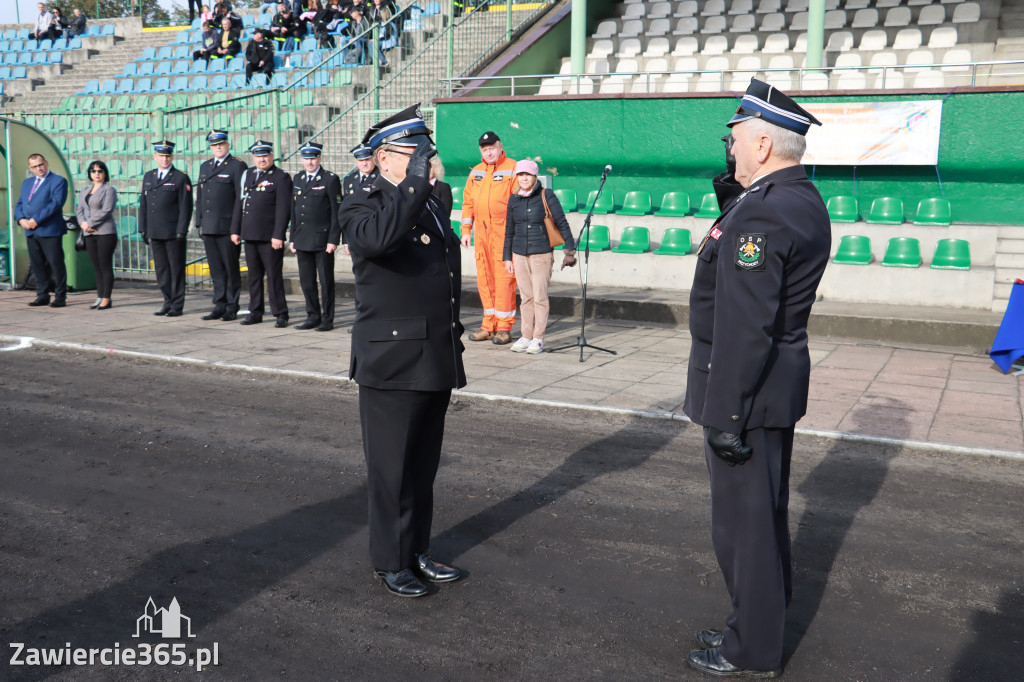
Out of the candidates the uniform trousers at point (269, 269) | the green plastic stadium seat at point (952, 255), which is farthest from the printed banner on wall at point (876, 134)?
the uniform trousers at point (269, 269)

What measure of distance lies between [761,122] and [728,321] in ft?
2.44

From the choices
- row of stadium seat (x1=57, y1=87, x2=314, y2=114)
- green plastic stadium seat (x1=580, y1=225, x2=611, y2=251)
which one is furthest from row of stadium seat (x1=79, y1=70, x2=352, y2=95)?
green plastic stadium seat (x1=580, y1=225, x2=611, y2=251)

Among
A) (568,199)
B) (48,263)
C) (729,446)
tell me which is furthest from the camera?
(568,199)

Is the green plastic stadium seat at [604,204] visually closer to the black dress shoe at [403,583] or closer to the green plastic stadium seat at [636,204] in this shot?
the green plastic stadium seat at [636,204]

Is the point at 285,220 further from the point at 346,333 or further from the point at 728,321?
the point at 728,321

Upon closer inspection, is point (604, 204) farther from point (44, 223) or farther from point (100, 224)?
point (44, 223)

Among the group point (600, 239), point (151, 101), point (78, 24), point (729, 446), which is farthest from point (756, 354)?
point (78, 24)

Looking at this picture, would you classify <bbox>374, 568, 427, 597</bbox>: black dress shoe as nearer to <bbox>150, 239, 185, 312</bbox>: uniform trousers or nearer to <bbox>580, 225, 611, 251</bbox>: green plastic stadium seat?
<bbox>150, 239, 185, 312</bbox>: uniform trousers

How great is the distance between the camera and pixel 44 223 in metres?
12.1

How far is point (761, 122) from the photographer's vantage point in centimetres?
315

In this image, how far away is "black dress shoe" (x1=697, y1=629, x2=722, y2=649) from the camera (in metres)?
3.42

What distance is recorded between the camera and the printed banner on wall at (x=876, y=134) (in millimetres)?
13719

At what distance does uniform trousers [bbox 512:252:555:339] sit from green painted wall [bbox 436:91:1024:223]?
6547mm

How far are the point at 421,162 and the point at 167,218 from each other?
29.2 ft
